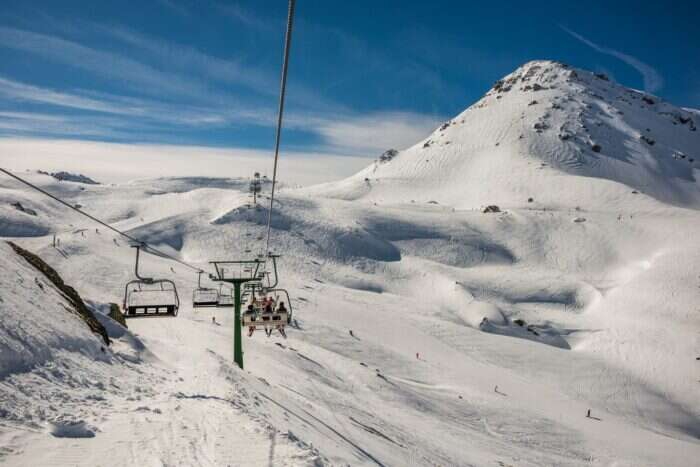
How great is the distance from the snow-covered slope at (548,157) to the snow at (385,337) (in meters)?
2.12

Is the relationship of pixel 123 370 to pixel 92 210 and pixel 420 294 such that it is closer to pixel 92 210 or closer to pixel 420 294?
pixel 420 294

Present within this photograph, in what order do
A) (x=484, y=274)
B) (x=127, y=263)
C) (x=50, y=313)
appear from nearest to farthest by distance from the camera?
(x=50, y=313) < (x=127, y=263) < (x=484, y=274)

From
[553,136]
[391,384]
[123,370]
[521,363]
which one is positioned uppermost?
A: [553,136]

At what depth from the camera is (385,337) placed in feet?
136

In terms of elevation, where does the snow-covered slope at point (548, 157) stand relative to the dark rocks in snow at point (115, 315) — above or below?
above

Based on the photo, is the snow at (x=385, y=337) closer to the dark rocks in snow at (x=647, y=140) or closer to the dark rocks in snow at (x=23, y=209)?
the dark rocks in snow at (x=23, y=209)

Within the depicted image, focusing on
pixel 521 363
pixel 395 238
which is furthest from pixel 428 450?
pixel 395 238

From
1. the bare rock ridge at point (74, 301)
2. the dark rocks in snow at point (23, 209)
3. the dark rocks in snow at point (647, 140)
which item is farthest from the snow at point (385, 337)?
the dark rocks in snow at point (647, 140)

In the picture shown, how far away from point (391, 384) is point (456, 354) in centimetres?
1648

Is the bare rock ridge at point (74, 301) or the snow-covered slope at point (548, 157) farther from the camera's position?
the snow-covered slope at point (548, 157)

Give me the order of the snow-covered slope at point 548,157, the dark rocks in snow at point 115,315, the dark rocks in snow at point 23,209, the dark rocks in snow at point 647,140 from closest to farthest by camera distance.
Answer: the dark rocks in snow at point 115,315 → the dark rocks in snow at point 23,209 → the snow-covered slope at point 548,157 → the dark rocks in snow at point 647,140

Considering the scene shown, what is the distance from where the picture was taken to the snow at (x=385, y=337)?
391 inches

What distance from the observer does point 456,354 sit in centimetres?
4222

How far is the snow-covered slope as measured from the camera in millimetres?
124375
